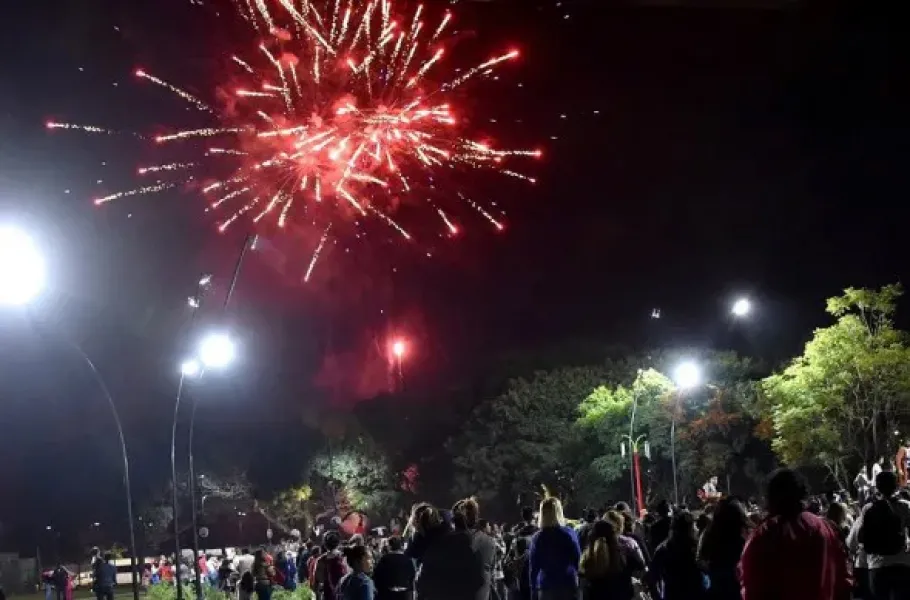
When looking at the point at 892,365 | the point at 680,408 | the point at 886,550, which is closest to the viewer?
the point at 886,550

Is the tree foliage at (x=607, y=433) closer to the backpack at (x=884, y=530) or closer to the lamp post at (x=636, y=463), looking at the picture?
the lamp post at (x=636, y=463)

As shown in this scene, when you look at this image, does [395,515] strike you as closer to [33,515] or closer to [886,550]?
[33,515]

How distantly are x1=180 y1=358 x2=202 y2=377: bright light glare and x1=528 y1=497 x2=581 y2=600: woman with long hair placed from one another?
52.3 ft

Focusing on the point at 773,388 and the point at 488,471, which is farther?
the point at 488,471

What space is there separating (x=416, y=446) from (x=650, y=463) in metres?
21.3

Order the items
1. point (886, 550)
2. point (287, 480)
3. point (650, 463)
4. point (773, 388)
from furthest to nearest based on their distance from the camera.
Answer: point (287, 480) < point (650, 463) < point (773, 388) < point (886, 550)

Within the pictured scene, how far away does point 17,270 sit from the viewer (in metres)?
20.5

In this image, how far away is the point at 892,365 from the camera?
3978 centimetres

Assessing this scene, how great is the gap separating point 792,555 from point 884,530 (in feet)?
13.2

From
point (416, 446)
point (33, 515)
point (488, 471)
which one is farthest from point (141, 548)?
point (488, 471)

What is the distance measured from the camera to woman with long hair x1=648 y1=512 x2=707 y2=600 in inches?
370

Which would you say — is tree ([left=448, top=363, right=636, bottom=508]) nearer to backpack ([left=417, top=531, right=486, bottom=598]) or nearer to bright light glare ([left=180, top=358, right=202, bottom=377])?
bright light glare ([left=180, top=358, right=202, bottom=377])

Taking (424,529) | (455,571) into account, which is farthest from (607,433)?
(455,571)

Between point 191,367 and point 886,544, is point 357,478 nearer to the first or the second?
point 191,367
